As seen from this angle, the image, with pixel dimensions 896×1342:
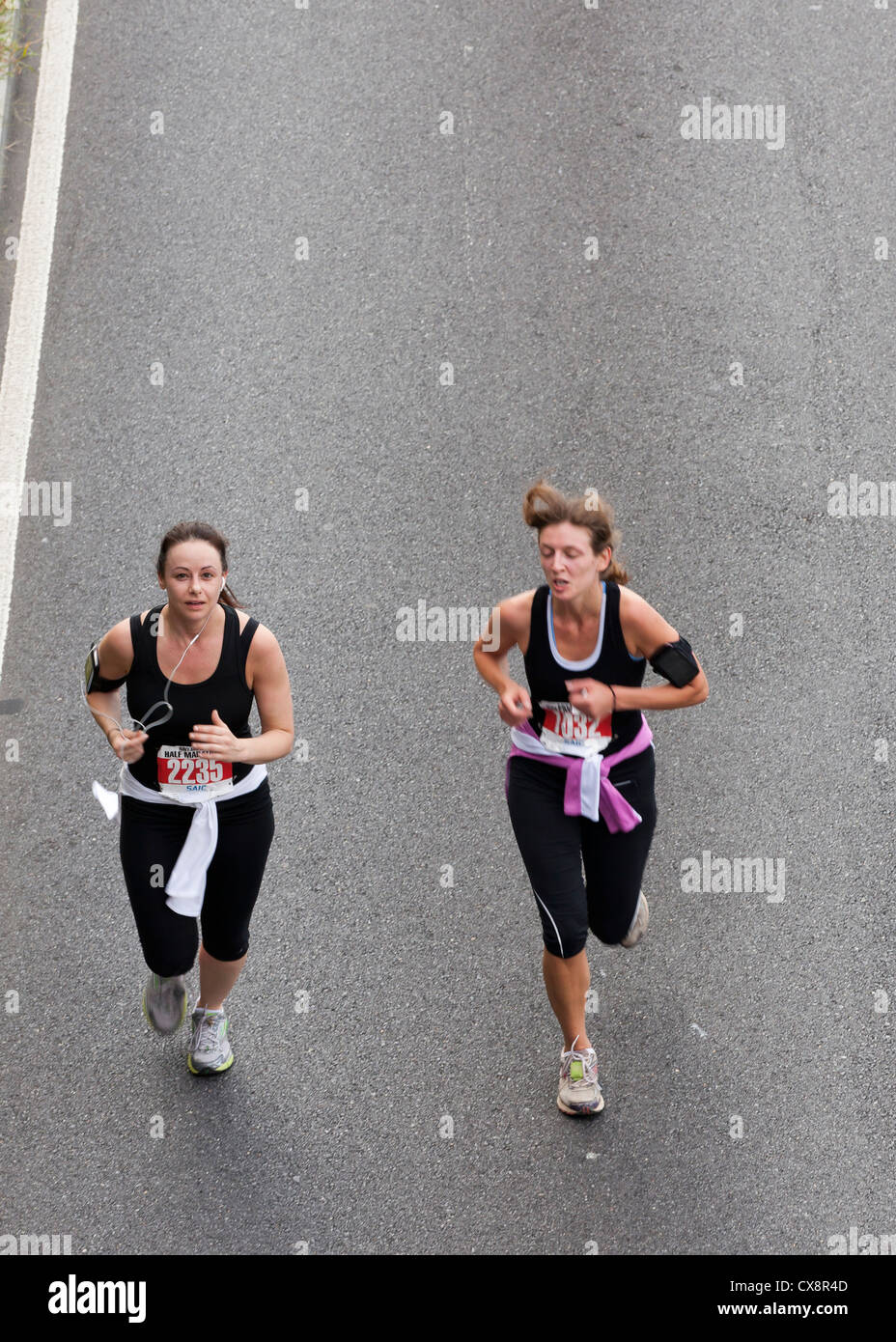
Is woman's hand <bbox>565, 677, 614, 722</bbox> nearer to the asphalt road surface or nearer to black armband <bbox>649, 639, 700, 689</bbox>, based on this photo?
black armband <bbox>649, 639, 700, 689</bbox>

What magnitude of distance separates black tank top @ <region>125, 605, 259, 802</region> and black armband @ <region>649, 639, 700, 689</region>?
4.79ft

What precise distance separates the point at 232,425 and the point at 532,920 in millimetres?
3151

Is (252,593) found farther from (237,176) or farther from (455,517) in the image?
(237,176)

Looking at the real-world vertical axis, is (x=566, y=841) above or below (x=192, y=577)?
below

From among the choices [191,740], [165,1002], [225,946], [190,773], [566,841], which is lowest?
[165,1002]

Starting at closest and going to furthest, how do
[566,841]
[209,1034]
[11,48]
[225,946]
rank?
[566,841]
[225,946]
[209,1034]
[11,48]

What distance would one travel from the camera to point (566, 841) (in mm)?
5516

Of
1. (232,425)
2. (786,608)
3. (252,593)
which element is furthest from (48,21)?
(786,608)

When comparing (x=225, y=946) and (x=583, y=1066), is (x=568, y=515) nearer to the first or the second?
(x=225, y=946)

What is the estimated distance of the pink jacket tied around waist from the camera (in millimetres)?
5391

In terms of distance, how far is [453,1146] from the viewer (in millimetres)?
5871

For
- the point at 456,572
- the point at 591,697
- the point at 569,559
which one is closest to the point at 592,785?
the point at 591,697

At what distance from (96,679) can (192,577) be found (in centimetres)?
59

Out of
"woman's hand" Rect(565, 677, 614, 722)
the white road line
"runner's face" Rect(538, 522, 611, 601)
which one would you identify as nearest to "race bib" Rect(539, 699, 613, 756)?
"woman's hand" Rect(565, 677, 614, 722)
